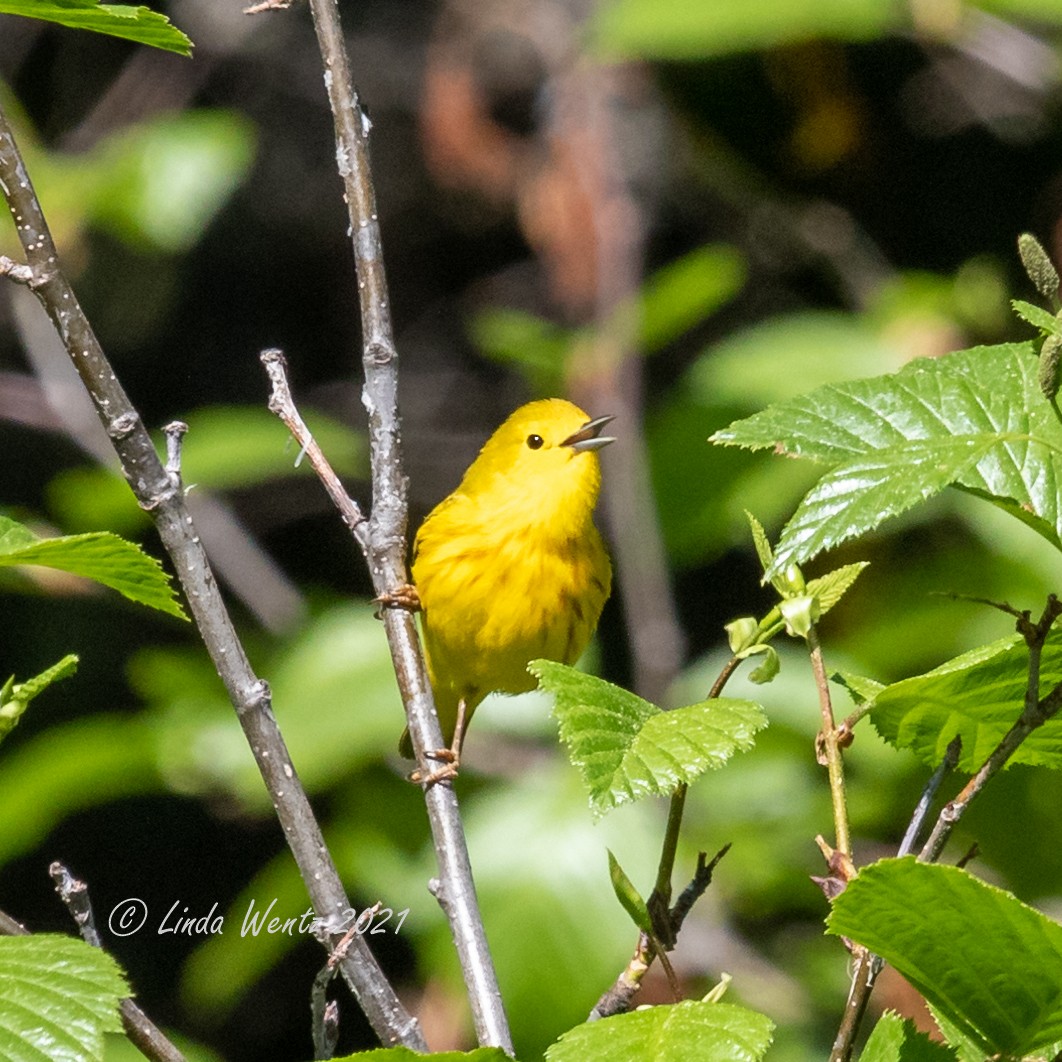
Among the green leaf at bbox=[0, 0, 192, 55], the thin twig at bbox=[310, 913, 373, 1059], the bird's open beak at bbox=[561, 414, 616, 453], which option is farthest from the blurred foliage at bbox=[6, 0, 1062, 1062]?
the green leaf at bbox=[0, 0, 192, 55]

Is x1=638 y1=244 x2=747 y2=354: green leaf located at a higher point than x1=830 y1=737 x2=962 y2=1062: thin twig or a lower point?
higher

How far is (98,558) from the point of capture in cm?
117

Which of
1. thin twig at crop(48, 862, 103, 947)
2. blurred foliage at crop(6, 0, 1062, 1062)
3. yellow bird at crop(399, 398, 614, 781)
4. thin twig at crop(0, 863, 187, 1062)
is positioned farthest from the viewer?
blurred foliage at crop(6, 0, 1062, 1062)

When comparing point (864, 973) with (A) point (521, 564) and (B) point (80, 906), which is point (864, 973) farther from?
(A) point (521, 564)

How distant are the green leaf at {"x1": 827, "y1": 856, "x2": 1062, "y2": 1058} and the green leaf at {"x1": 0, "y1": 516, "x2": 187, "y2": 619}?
54 centimetres

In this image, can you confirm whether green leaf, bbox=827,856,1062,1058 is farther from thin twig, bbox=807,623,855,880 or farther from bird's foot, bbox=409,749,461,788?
bird's foot, bbox=409,749,461,788

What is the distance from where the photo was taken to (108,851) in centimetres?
562

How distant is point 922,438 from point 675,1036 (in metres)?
0.44

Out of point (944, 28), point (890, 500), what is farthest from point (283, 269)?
point (890, 500)

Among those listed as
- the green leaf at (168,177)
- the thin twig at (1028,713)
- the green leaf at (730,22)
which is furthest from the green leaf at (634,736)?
the green leaf at (168,177)

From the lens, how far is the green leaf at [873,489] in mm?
966

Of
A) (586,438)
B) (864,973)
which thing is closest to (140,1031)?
(864,973)

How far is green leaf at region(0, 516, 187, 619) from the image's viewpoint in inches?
44.4
